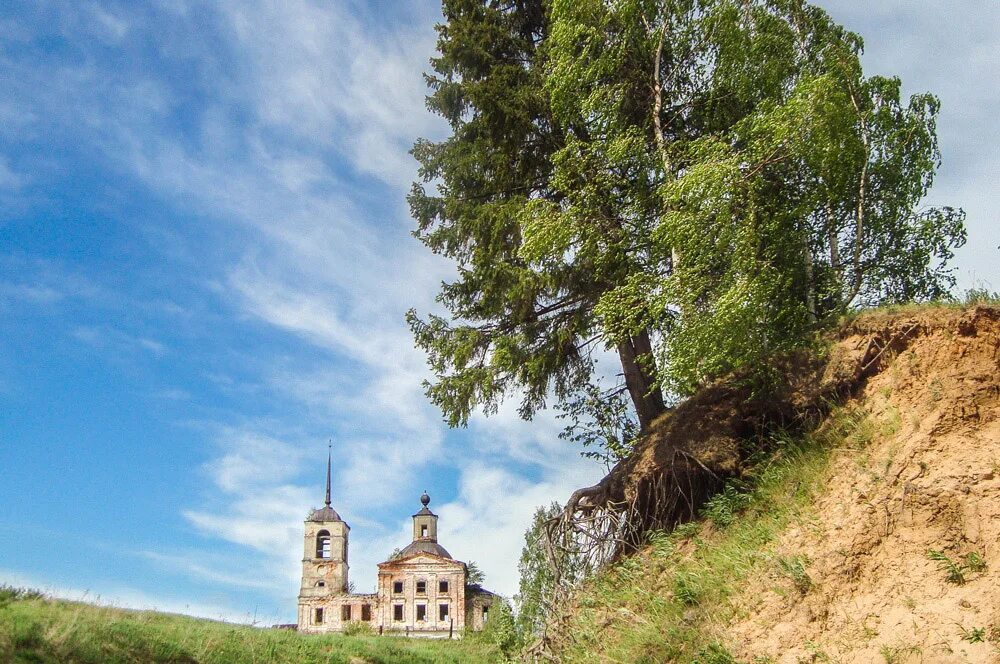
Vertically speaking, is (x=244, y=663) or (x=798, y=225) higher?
(x=798, y=225)

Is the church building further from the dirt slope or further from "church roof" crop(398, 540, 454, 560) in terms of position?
the dirt slope

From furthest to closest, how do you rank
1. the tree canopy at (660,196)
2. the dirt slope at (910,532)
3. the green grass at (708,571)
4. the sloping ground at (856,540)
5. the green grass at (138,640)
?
1. the green grass at (138,640)
2. the tree canopy at (660,196)
3. the green grass at (708,571)
4. the sloping ground at (856,540)
5. the dirt slope at (910,532)

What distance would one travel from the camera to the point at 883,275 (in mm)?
11836

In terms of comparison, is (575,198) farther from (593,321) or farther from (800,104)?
(800,104)

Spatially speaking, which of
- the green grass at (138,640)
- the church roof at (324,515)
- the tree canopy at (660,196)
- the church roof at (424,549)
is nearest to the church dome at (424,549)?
the church roof at (424,549)

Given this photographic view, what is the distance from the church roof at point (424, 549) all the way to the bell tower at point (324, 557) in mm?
4243

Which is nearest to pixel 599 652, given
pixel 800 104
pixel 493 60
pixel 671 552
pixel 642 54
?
pixel 671 552

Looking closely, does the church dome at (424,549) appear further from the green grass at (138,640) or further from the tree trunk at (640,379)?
the tree trunk at (640,379)

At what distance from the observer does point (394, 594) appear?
5372cm

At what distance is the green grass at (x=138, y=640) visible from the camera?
1343cm

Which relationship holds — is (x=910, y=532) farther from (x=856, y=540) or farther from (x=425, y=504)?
(x=425, y=504)

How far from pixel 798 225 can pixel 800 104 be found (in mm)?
1923

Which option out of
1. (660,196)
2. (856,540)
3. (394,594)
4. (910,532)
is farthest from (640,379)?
(394,594)

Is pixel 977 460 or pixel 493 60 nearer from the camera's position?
pixel 977 460
